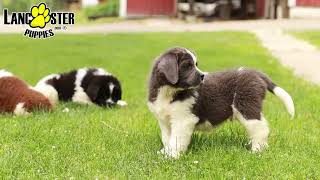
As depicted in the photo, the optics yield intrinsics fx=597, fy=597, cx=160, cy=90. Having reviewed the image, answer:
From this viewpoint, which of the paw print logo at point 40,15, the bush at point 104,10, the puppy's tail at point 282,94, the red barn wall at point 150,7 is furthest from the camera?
the red barn wall at point 150,7

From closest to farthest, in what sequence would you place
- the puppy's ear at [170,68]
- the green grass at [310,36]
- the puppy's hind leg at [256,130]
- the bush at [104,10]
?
the puppy's ear at [170,68], the puppy's hind leg at [256,130], the green grass at [310,36], the bush at [104,10]

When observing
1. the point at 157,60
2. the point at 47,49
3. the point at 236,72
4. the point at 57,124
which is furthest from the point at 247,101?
the point at 47,49

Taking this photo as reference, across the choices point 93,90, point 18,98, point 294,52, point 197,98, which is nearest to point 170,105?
point 197,98

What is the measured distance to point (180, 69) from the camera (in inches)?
210

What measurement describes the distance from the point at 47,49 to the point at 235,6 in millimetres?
16180

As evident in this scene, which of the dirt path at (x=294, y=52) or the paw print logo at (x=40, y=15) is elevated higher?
the paw print logo at (x=40, y=15)

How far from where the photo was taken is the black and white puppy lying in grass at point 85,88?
28.9 feet

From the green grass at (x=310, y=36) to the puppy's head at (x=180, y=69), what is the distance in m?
13.1

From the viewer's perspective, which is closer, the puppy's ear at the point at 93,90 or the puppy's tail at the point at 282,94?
the puppy's tail at the point at 282,94

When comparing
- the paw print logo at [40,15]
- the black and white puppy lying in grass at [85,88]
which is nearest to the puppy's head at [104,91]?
the black and white puppy lying in grass at [85,88]

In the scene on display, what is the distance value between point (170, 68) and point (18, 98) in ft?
10.6

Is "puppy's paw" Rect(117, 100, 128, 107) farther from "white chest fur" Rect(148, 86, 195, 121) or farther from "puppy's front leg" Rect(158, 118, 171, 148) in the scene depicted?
"white chest fur" Rect(148, 86, 195, 121)

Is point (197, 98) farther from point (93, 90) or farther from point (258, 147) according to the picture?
point (93, 90)

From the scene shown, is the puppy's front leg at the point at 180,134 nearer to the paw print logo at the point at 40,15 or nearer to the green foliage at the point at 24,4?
the paw print logo at the point at 40,15
